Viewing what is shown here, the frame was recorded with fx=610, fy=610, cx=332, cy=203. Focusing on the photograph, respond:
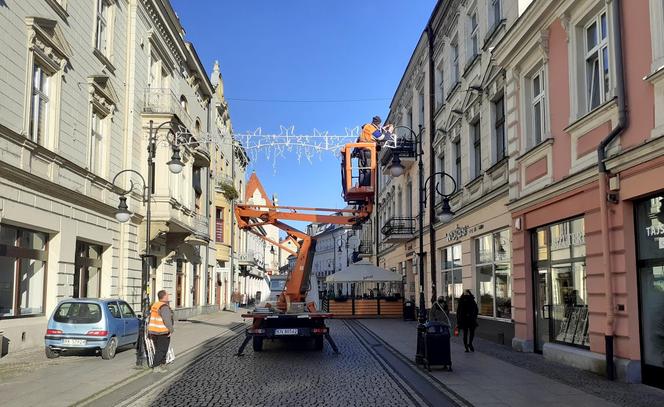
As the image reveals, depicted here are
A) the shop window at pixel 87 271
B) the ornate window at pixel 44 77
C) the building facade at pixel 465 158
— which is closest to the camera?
the ornate window at pixel 44 77

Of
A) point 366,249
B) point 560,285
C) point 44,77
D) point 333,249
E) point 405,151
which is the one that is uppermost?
point 405,151

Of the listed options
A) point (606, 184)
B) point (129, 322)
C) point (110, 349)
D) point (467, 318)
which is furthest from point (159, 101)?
point (606, 184)

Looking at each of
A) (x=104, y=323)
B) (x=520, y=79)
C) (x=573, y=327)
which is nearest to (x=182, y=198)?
(x=104, y=323)

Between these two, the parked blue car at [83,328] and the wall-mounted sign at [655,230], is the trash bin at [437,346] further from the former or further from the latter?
the parked blue car at [83,328]

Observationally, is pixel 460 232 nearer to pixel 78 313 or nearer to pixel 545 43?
pixel 545 43

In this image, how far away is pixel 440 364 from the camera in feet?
38.2

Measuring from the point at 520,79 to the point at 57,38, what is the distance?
11.7 metres

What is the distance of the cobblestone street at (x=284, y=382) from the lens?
877 centimetres

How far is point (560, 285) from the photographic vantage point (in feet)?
42.5

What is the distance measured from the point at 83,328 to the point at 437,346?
769 cm

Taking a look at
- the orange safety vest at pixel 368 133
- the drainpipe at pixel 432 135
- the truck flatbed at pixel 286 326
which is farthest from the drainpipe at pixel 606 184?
the drainpipe at pixel 432 135

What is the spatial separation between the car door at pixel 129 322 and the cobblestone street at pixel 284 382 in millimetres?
2118

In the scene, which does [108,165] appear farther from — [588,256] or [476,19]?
[588,256]

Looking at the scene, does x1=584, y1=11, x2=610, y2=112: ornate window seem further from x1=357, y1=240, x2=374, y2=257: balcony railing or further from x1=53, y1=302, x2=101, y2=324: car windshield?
x1=357, y1=240, x2=374, y2=257: balcony railing
